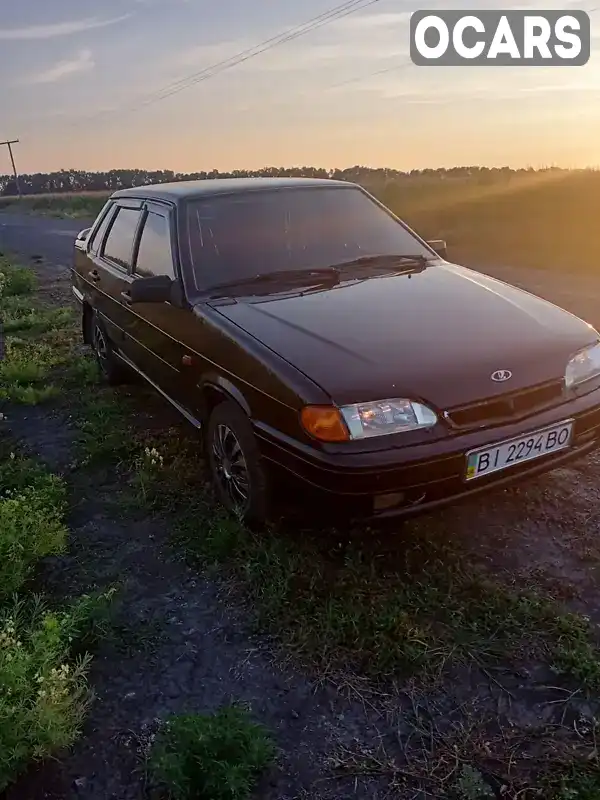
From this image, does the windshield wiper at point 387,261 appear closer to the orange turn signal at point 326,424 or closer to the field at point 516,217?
the orange turn signal at point 326,424

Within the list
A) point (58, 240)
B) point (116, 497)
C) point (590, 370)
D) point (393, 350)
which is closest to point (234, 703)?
point (393, 350)

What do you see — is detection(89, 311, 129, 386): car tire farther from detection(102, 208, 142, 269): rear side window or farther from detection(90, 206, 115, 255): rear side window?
detection(102, 208, 142, 269): rear side window

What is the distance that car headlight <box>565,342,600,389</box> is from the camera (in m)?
2.99

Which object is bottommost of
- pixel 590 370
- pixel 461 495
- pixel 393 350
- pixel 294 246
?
pixel 461 495

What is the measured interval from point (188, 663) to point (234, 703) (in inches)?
11.6

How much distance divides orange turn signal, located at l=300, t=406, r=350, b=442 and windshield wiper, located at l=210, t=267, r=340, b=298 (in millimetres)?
1168

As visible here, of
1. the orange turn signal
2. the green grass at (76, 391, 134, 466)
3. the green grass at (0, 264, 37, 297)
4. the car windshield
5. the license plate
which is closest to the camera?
the orange turn signal

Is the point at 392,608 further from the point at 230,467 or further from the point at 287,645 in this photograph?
the point at 230,467

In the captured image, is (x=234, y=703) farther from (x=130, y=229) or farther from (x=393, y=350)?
(x=130, y=229)

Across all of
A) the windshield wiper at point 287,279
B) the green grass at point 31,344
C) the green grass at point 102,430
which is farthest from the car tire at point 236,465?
the green grass at point 31,344

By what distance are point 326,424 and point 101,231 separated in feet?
11.7

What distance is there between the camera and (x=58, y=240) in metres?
19.7

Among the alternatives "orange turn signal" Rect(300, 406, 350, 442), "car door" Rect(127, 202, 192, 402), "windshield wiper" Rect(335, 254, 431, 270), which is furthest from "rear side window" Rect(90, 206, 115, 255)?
"orange turn signal" Rect(300, 406, 350, 442)

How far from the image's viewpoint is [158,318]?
3.94 metres
